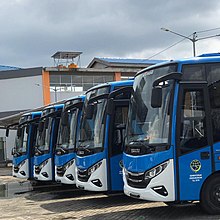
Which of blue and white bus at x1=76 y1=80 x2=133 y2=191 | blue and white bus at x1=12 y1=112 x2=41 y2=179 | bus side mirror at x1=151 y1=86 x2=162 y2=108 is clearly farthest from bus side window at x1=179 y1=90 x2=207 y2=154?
blue and white bus at x1=12 y1=112 x2=41 y2=179

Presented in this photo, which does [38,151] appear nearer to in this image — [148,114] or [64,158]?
[64,158]

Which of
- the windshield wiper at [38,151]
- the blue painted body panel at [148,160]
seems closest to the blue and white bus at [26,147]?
the windshield wiper at [38,151]

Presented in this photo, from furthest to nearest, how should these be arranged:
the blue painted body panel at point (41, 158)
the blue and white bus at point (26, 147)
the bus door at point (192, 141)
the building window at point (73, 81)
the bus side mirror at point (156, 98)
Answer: the building window at point (73, 81) → the blue and white bus at point (26, 147) → the blue painted body panel at point (41, 158) → the bus door at point (192, 141) → the bus side mirror at point (156, 98)

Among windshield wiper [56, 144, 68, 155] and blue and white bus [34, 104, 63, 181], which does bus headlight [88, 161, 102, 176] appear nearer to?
windshield wiper [56, 144, 68, 155]

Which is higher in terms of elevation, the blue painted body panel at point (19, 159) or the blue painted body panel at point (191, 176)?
the blue painted body panel at point (191, 176)

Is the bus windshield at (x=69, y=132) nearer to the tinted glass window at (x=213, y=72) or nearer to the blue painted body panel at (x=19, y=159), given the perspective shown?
the blue painted body panel at (x=19, y=159)

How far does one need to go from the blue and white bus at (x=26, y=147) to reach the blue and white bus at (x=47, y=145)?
159 cm

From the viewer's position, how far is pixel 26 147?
1850cm

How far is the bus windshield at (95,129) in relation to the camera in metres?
11.7

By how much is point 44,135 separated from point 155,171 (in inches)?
334

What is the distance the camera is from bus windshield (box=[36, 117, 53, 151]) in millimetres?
16438

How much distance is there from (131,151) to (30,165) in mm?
9656

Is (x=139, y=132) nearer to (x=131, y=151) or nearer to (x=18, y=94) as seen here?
(x=131, y=151)

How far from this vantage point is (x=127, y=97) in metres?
11.9
